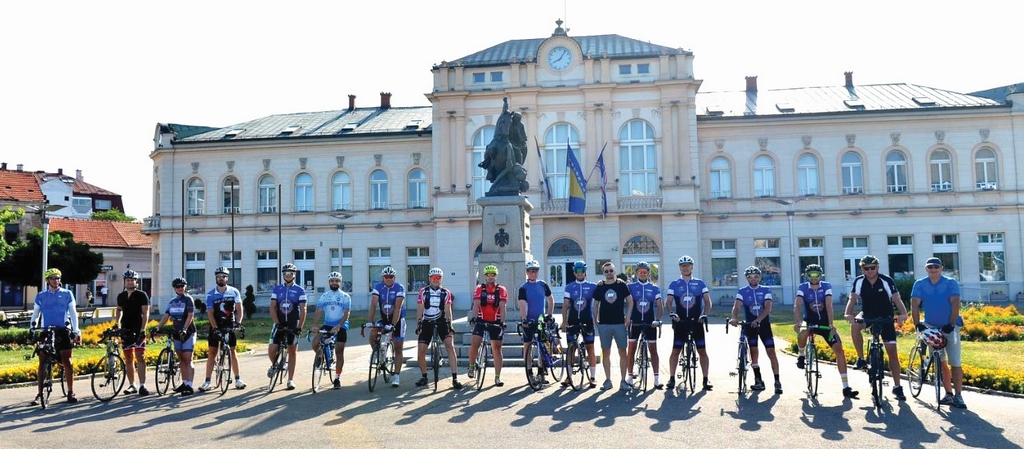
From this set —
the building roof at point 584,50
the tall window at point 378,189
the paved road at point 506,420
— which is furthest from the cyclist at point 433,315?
the tall window at point 378,189

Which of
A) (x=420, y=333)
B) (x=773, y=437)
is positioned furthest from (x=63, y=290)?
(x=773, y=437)

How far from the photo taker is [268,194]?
48.6 m

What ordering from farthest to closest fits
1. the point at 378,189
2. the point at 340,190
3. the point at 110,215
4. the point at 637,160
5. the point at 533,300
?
the point at 110,215 → the point at 340,190 → the point at 378,189 → the point at 637,160 → the point at 533,300

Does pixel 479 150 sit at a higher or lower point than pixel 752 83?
lower

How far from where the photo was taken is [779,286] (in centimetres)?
4359

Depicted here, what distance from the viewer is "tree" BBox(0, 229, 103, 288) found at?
48812 millimetres

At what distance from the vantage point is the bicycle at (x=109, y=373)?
1245 centimetres

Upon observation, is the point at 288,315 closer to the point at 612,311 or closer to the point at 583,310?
the point at 583,310

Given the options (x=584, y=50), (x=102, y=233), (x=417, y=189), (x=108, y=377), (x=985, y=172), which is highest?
(x=584, y=50)

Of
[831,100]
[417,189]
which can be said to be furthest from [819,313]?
[831,100]

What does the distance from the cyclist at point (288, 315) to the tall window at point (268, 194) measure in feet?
120

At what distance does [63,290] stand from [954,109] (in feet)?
144

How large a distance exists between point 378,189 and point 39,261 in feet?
69.9

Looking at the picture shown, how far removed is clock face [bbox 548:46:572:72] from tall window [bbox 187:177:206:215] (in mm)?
22536
